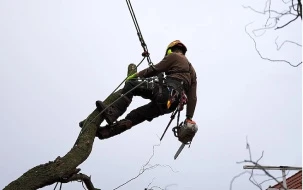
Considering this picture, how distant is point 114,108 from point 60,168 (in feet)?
3.11

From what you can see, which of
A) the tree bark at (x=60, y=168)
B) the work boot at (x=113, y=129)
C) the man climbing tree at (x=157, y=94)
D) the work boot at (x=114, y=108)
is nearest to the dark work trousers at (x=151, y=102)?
Result: the man climbing tree at (x=157, y=94)

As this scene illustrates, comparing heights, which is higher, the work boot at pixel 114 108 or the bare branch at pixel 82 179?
Answer: the work boot at pixel 114 108

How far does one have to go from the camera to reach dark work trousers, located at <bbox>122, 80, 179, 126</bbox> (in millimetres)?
4035

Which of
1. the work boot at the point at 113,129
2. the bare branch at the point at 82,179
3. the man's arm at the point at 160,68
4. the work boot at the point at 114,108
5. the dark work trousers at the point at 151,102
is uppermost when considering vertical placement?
the man's arm at the point at 160,68

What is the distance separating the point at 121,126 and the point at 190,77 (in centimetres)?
123

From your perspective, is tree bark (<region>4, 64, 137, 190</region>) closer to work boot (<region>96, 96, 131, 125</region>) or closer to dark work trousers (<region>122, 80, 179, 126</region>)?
work boot (<region>96, 96, 131, 125</region>)

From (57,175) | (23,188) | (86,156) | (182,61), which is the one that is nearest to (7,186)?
(23,188)

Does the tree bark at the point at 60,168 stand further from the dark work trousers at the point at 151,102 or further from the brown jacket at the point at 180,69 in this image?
the brown jacket at the point at 180,69

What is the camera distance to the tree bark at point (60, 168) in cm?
297

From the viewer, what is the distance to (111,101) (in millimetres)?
3824

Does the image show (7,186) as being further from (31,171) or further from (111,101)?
(111,101)

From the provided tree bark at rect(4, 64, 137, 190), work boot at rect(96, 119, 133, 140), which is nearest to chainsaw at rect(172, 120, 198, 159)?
work boot at rect(96, 119, 133, 140)

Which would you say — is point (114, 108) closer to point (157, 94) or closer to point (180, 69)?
point (157, 94)

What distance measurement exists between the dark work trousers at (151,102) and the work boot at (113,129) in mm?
225
